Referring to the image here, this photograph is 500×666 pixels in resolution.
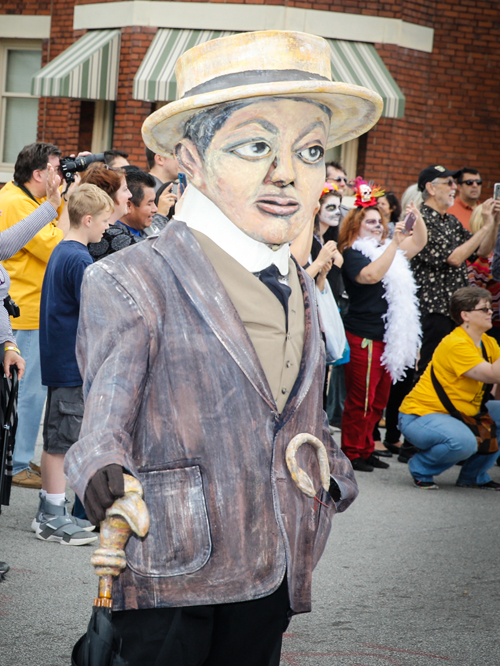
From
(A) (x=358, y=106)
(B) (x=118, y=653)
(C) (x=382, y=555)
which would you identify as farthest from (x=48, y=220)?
(B) (x=118, y=653)

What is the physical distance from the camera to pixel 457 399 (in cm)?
633

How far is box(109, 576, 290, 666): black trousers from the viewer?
192cm

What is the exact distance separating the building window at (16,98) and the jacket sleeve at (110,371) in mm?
12623

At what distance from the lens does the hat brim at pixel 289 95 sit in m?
1.94

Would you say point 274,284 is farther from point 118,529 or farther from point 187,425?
Answer: point 118,529

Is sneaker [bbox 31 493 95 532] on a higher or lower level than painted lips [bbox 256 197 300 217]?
lower

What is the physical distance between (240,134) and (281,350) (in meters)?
0.51

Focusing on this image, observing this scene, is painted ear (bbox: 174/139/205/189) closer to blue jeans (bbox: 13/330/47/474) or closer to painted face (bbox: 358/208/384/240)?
blue jeans (bbox: 13/330/47/474)

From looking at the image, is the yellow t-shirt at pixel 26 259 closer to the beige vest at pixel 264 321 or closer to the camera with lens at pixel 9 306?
the camera with lens at pixel 9 306

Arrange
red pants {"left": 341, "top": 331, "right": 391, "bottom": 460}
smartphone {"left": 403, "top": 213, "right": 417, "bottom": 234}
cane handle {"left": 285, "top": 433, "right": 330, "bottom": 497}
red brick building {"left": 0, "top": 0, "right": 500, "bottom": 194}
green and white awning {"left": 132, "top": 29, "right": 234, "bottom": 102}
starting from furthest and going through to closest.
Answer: red brick building {"left": 0, "top": 0, "right": 500, "bottom": 194}, green and white awning {"left": 132, "top": 29, "right": 234, "bottom": 102}, smartphone {"left": 403, "top": 213, "right": 417, "bottom": 234}, red pants {"left": 341, "top": 331, "right": 391, "bottom": 460}, cane handle {"left": 285, "top": 433, "right": 330, "bottom": 497}

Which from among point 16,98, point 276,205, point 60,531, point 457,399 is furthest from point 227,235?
point 16,98

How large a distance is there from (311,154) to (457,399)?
177 inches

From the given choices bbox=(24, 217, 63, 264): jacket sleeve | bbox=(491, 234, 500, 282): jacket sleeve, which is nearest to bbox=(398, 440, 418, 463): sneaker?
bbox=(491, 234, 500, 282): jacket sleeve

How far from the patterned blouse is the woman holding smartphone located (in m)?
0.50
